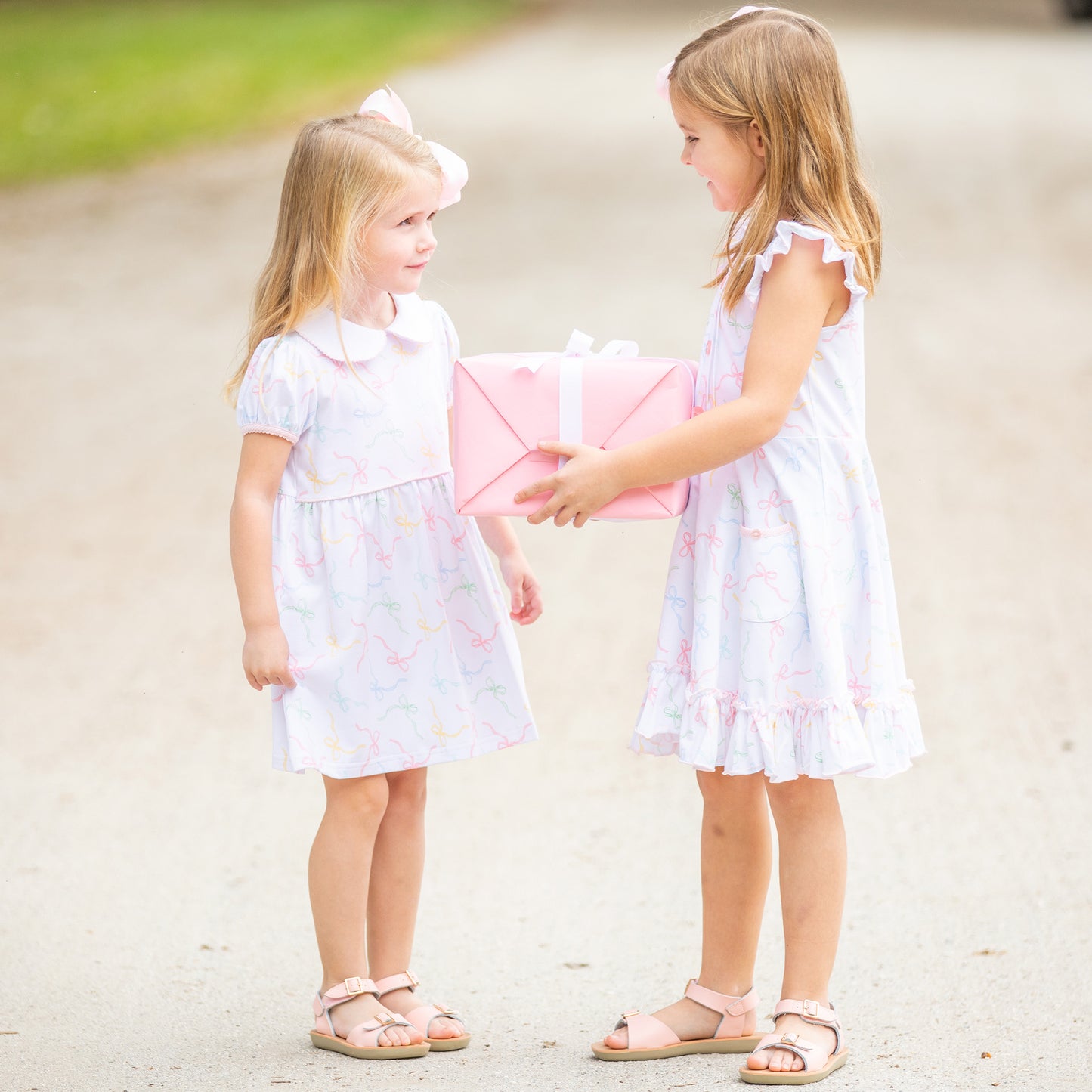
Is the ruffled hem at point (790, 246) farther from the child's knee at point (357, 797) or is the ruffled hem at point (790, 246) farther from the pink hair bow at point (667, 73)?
the child's knee at point (357, 797)

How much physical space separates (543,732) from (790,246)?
2.25 metres

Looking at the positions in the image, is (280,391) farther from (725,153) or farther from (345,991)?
(345,991)

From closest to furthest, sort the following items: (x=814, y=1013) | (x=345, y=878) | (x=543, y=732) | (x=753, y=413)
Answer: (x=753, y=413) < (x=814, y=1013) < (x=345, y=878) < (x=543, y=732)

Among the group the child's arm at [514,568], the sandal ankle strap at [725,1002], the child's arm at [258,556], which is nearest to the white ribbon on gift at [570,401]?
the child's arm at [514,568]

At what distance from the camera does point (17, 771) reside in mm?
3951

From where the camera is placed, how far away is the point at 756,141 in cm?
236

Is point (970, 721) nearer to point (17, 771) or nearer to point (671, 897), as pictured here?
point (671, 897)

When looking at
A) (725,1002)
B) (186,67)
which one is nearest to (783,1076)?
(725,1002)

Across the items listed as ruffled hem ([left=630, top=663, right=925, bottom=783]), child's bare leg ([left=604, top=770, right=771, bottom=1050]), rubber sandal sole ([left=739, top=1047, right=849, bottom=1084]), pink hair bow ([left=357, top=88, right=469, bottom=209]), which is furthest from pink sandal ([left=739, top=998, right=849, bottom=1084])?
pink hair bow ([left=357, top=88, right=469, bottom=209])

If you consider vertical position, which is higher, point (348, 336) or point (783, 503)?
point (348, 336)

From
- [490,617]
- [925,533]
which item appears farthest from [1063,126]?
[490,617]

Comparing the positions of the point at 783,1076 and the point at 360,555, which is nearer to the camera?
the point at 783,1076

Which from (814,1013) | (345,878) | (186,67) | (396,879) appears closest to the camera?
(814,1013)

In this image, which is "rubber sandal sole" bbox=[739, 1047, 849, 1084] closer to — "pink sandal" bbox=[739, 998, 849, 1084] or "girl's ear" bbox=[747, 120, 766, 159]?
"pink sandal" bbox=[739, 998, 849, 1084]
